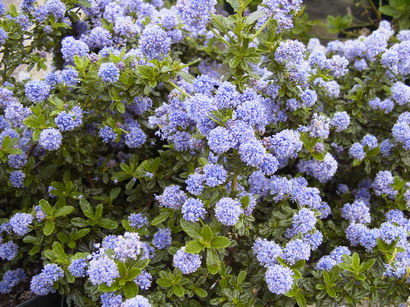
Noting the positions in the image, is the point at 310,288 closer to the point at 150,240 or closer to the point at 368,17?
the point at 150,240

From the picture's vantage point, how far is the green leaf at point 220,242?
180 centimetres

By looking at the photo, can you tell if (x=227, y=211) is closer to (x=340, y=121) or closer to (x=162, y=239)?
(x=162, y=239)

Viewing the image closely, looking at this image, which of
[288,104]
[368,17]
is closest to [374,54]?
[288,104]

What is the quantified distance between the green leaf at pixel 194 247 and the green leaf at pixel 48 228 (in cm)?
70

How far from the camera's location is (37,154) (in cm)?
253

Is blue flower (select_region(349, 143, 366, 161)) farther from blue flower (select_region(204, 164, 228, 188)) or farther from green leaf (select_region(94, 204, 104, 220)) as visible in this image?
green leaf (select_region(94, 204, 104, 220))

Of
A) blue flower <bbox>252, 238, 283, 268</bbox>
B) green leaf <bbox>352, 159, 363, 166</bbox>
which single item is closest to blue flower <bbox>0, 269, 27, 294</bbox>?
blue flower <bbox>252, 238, 283, 268</bbox>

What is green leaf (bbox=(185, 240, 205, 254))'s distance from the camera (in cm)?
176

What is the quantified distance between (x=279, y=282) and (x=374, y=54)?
1.48 meters

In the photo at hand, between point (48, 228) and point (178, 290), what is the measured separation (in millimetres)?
680

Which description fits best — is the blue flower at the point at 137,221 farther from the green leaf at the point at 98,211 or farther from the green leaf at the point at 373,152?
the green leaf at the point at 373,152

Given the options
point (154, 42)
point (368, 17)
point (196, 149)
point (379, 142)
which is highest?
point (154, 42)

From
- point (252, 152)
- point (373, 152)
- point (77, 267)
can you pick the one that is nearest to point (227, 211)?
point (252, 152)

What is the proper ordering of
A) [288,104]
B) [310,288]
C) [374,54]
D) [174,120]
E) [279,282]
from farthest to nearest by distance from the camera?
1. [374,54]
2. [288,104]
3. [174,120]
4. [310,288]
5. [279,282]
